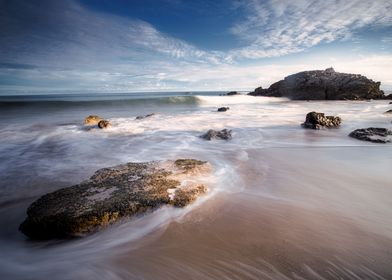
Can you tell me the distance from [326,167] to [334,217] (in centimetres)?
198

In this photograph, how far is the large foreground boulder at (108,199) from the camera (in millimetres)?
2584

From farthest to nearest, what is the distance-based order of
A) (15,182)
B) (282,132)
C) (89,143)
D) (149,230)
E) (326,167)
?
(282,132) < (89,143) < (326,167) < (15,182) < (149,230)

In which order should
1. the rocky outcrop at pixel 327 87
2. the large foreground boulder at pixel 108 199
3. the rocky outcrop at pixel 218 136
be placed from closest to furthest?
the large foreground boulder at pixel 108 199 → the rocky outcrop at pixel 218 136 → the rocky outcrop at pixel 327 87

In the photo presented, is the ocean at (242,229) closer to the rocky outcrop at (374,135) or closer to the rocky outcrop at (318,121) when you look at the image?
the rocky outcrop at (374,135)

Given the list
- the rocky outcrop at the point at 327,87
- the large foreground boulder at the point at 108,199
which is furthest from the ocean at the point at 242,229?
the rocky outcrop at the point at 327,87

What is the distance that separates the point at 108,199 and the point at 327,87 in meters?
37.0

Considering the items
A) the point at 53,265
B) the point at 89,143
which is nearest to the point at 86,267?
the point at 53,265

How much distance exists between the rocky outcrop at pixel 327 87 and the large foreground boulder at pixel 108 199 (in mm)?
34368

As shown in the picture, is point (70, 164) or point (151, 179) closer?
point (151, 179)

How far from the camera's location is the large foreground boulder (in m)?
2.58

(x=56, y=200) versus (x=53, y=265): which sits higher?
(x=56, y=200)

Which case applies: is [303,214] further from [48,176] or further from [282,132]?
[282,132]

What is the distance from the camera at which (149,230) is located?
2.62 meters

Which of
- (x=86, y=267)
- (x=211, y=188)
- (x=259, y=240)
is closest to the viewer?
(x=86, y=267)
